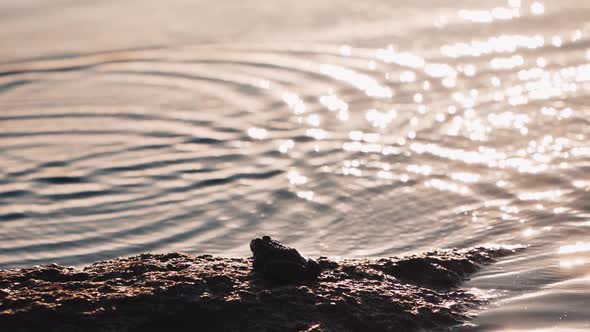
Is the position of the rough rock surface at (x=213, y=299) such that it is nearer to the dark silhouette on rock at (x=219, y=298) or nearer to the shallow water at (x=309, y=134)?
the dark silhouette on rock at (x=219, y=298)

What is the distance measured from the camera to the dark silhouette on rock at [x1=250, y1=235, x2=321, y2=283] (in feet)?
12.7

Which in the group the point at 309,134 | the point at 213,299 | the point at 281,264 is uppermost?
the point at 309,134

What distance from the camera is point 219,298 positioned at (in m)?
3.72

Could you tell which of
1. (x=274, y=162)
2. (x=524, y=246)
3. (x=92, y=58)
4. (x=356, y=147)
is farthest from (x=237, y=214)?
(x=92, y=58)

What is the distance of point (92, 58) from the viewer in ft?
25.7

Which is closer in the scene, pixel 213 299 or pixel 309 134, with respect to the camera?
pixel 213 299

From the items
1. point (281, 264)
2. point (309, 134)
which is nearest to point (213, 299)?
point (281, 264)

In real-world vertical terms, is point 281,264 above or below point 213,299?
above

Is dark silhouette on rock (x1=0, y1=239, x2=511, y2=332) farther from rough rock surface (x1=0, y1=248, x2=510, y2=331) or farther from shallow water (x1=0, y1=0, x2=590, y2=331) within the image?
shallow water (x1=0, y1=0, x2=590, y2=331)

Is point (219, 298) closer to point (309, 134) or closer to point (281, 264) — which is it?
point (281, 264)

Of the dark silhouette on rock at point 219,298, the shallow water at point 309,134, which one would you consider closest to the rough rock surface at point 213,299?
the dark silhouette on rock at point 219,298

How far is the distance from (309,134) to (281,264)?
291 cm

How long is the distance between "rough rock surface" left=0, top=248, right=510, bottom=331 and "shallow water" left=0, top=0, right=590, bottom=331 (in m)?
0.33

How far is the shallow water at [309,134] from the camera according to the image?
5.20 m
